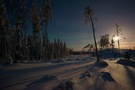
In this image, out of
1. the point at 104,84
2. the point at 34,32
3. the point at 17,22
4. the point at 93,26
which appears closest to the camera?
the point at 104,84

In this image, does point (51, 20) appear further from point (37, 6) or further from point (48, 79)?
point (48, 79)

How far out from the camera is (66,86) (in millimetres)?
7324

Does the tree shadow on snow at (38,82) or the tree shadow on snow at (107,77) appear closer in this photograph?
the tree shadow on snow at (38,82)

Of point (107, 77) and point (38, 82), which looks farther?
point (107, 77)

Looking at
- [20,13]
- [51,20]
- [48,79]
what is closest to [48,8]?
[51,20]

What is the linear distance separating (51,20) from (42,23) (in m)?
2.35

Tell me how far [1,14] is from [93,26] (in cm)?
2100

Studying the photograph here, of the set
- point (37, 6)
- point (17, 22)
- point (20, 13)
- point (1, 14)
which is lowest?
point (17, 22)

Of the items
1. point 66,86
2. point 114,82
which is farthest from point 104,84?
point 66,86

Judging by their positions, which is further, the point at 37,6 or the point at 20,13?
the point at 37,6

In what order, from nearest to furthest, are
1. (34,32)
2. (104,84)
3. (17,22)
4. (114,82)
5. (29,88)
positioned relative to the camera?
(29,88) → (104,84) → (114,82) → (17,22) → (34,32)

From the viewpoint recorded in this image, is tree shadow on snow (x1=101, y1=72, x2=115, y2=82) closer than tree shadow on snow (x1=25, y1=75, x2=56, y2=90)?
No

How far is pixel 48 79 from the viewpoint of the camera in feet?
28.4

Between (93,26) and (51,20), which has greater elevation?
(51,20)
